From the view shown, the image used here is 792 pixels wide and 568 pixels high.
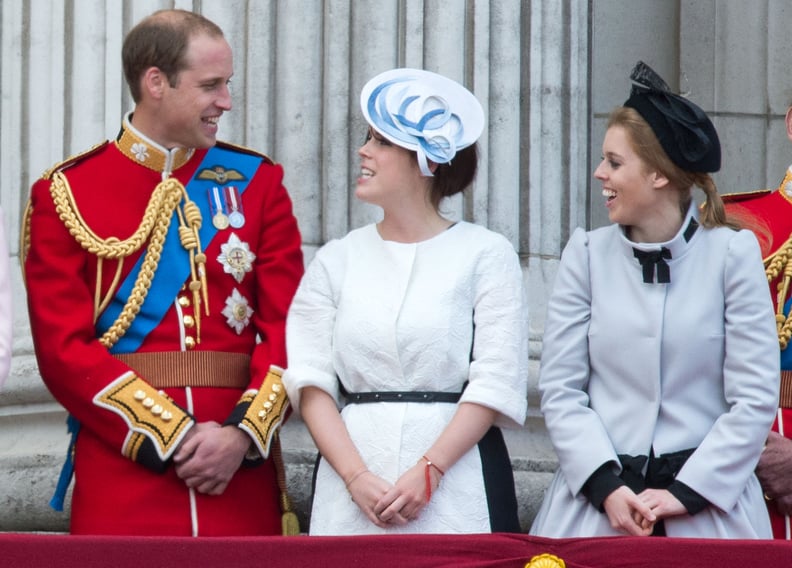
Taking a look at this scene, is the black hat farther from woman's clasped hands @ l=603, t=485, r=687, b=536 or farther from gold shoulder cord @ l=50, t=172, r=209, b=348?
gold shoulder cord @ l=50, t=172, r=209, b=348

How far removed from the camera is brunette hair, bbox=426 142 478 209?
532cm

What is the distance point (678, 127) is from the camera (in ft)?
16.7

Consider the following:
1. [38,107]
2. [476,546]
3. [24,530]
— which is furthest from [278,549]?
[38,107]

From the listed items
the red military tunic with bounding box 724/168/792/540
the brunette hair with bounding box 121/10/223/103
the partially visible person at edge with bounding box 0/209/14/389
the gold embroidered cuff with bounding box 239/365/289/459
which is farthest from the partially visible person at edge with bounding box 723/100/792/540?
the partially visible person at edge with bounding box 0/209/14/389

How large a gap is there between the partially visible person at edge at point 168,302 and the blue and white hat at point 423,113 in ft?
1.44

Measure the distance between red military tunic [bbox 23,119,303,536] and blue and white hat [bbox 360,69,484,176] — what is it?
44 centimetres

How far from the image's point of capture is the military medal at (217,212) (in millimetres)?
5410

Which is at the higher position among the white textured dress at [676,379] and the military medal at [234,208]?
the military medal at [234,208]

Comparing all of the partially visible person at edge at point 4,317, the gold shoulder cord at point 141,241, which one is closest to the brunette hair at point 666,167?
the gold shoulder cord at point 141,241

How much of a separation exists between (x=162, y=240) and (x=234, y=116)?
1.19 metres

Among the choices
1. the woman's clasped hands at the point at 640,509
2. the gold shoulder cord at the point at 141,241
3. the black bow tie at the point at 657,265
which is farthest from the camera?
the gold shoulder cord at the point at 141,241

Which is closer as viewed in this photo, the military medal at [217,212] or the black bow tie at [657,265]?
the black bow tie at [657,265]

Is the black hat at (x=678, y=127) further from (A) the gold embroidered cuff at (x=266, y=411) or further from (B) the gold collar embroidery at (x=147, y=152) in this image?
(B) the gold collar embroidery at (x=147, y=152)

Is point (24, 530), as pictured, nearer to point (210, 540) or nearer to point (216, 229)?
point (216, 229)
